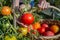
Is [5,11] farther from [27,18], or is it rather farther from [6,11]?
[27,18]

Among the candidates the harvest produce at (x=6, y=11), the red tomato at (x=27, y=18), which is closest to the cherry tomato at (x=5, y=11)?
the harvest produce at (x=6, y=11)

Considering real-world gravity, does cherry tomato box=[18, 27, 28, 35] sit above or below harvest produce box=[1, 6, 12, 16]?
below

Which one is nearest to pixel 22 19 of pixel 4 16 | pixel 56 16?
pixel 4 16

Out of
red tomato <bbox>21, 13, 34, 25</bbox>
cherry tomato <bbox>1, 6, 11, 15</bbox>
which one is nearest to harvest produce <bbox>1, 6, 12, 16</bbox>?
cherry tomato <bbox>1, 6, 11, 15</bbox>

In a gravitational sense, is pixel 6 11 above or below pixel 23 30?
above

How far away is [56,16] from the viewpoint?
313 centimetres

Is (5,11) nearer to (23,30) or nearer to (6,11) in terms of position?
(6,11)

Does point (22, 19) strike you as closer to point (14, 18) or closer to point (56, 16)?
point (14, 18)

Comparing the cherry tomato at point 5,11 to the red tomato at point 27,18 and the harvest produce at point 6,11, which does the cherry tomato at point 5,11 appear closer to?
the harvest produce at point 6,11

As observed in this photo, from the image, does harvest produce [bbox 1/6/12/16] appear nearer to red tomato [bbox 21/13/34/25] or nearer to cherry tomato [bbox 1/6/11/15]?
cherry tomato [bbox 1/6/11/15]

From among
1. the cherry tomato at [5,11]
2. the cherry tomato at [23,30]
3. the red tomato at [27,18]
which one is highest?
the cherry tomato at [5,11]

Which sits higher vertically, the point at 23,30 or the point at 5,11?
the point at 5,11

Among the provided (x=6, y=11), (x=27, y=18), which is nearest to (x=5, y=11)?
(x=6, y=11)

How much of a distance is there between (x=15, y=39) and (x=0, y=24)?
178 mm
